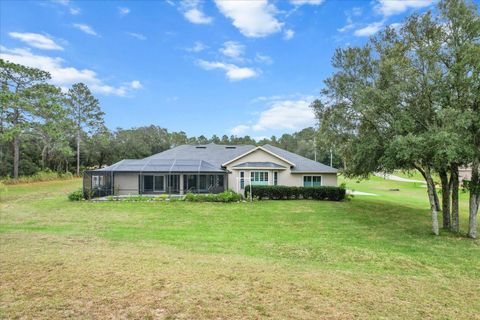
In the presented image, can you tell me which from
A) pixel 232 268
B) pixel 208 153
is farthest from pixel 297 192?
pixel 232 268

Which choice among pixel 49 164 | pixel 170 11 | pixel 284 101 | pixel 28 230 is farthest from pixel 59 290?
pixel 49 164

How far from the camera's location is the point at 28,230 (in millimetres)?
11648

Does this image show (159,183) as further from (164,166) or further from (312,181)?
(312,181)

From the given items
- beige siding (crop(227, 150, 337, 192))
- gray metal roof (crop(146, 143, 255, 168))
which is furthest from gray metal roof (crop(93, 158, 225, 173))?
gray metal roof (crop(146, 143, 255, 168))

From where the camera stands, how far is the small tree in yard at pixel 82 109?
47.7 meters

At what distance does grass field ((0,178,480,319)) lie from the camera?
4.73 m

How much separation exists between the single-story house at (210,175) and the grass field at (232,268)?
9.22 m

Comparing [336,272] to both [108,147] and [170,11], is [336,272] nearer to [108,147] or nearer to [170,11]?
[170,11]

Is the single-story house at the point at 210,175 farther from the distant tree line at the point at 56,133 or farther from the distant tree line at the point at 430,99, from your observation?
the distant tree line at the point at 430,99

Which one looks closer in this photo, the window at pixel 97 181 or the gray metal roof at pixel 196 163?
the gray metal roof at pixel 196 163

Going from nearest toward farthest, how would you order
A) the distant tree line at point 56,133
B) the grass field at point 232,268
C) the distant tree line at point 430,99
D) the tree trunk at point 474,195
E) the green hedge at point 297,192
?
the grass field at point 232,268
the distant tree line at point 430,99
the tree trunk at point 474,195
the green hedge at point 297,192
the distant tree line at point 56,133

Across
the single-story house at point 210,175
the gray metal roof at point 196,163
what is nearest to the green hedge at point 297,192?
the single-story house at point 210,175

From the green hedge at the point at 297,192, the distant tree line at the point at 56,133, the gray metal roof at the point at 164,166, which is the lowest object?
the green hedge at the point at 297,192

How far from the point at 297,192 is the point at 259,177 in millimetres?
3462
